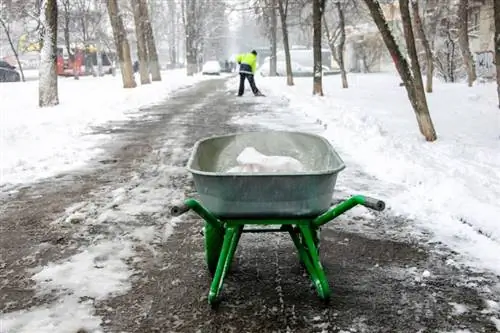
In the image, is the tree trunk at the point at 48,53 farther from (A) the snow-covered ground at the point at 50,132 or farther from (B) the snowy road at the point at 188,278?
(B) the snowy road at the point at 188,278

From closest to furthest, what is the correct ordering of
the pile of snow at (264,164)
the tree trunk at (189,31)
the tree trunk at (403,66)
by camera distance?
the pile of snow at (264,164), the tree trunk at (403,66), the tree trunk at (189,31)

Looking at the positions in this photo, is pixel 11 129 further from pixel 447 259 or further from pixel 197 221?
pixel 447 259

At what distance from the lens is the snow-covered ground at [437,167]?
5.06 m

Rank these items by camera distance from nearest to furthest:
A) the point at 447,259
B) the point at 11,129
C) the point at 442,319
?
1. the point at 442,319
2. the point at 447,259
3. the point at 11,129

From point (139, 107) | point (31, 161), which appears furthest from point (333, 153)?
point (139, 107)

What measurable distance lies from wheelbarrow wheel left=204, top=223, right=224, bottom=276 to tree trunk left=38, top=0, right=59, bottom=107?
1317cm

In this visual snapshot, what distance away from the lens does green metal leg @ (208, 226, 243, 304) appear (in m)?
3.57

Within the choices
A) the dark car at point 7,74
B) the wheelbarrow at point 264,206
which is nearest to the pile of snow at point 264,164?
the wheelbarrow at point 264,206

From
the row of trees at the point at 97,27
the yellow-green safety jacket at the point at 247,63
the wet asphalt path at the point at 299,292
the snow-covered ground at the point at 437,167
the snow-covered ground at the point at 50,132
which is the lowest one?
the wet asphalt path at the point at 299,292

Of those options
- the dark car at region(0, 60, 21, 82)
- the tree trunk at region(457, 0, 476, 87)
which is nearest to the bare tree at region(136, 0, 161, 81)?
the dark car at region(0, 60, 21, 82)

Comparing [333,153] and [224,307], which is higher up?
[333,153]

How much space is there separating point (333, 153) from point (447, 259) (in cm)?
133

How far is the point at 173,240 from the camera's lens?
195 inches

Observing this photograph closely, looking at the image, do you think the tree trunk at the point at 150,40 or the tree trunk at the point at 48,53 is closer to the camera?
the tree trunk at the point at 48,53
